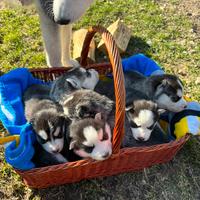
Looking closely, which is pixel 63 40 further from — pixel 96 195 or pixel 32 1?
pixel 96 195

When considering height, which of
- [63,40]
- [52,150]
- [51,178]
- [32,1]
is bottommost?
[51,178]

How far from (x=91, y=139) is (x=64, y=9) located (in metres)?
0.98

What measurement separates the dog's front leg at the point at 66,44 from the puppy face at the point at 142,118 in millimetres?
1209

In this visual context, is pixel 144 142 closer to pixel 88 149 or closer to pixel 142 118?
pixel 142 118

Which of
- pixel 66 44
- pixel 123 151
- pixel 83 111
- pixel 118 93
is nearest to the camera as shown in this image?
pixel 118 93

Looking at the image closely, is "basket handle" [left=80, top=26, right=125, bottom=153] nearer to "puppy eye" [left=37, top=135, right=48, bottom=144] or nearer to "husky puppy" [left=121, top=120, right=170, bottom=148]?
"husky puppy" [left=121, top=120, right=170, bottom=148]

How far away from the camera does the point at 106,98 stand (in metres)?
3.05

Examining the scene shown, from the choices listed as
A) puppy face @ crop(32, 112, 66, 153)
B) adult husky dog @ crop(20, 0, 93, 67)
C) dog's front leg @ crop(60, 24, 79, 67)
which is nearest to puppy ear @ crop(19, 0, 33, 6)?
adult husky dog @ crop(20, 0, 93, 67)

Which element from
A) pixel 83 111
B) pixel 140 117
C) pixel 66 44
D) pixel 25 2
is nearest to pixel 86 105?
pixel 83 111

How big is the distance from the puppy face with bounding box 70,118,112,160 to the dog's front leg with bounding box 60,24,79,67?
4.26ft

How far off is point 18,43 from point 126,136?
199cm

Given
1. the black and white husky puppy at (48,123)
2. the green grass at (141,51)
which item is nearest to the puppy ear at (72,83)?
the black and white husky puppy at (48,123)

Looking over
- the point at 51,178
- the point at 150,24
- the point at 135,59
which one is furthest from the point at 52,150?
the point at 150,24

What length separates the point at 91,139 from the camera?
2.64 metres
